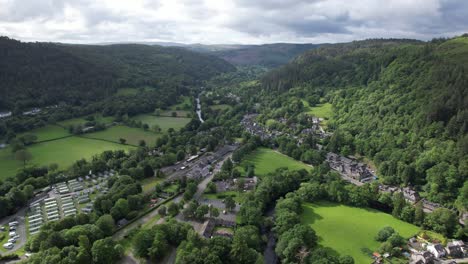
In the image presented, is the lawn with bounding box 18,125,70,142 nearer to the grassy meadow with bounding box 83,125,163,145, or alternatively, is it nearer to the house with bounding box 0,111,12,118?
the grassy meadow with bounding box 83,125,163,145

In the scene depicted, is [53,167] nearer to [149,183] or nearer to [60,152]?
[60,152]

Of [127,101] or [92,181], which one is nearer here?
[92,181]

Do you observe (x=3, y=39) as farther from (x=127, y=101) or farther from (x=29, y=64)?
(x=127, y=101)

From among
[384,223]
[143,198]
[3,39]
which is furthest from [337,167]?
[3,39]

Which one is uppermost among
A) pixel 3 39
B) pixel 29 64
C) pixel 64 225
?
pixel 3 39

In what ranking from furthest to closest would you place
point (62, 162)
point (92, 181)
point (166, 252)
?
1. point (62, 162)
2. point (92, 181)
3. point (166, 252)

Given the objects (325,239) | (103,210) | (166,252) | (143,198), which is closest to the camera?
(166,252)

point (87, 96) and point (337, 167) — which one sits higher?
point (87, 96)
